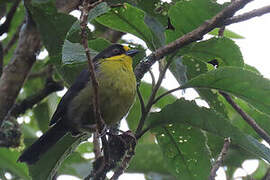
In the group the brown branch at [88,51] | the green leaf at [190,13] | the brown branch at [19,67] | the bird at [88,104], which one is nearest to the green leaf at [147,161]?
the bird at [88,104]

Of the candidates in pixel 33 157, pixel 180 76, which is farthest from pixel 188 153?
pixel 33 157

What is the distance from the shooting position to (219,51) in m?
2.94

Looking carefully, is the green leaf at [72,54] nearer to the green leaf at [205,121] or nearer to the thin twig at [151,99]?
the thin twig at [151,99]

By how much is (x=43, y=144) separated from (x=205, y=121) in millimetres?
1241

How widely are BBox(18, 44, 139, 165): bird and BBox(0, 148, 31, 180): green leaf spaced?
12cm

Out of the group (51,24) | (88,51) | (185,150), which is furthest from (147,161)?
(88,51)

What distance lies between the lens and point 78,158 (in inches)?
148

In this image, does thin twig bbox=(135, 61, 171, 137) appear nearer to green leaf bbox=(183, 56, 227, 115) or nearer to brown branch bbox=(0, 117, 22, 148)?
green leaf bbox=(183, 56, 227, 115)

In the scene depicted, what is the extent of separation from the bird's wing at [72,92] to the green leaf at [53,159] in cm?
17

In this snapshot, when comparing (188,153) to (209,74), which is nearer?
(209,74)

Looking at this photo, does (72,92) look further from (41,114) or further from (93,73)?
(41,114)

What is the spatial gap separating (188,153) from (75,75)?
3.31ft

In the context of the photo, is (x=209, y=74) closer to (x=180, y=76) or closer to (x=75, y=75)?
(x=180, y=76)

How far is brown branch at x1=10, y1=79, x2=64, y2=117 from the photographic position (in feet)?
13.8
